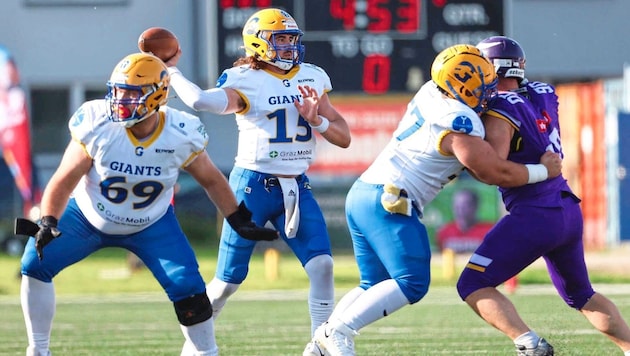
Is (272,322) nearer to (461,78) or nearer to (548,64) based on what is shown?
(461,78)

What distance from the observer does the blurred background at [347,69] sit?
13.2 m

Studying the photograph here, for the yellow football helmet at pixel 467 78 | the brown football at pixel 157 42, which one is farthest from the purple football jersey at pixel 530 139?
the brown football at pixel 157 42

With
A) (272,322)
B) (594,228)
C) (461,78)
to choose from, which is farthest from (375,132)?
(461,78)

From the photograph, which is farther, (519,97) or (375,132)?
(375,132)

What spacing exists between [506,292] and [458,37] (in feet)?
→ 9.53

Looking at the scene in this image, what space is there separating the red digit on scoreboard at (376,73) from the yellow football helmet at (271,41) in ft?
22.0

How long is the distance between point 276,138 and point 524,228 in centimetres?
153

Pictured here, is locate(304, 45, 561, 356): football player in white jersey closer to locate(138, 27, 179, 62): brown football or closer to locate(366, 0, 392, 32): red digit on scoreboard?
locate(138, 27, 179, 62): brown football

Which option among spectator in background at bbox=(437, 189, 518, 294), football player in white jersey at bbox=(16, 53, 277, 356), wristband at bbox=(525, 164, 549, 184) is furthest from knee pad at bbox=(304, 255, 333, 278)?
spectator in background at bbox=(437, 189, 518, 294)

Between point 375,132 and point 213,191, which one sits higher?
point 213,191

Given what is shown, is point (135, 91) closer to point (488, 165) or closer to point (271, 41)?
point (271, 41)

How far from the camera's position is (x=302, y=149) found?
6602 mm

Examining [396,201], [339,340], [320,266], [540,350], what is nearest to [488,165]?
[396,201]

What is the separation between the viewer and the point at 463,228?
17203 millimetres
